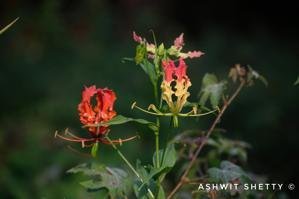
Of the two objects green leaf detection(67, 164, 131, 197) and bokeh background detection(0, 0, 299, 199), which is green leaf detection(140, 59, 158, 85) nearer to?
green leaf detection(67, 164, 131, 197)

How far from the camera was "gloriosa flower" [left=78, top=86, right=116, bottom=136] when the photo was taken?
1.20 meters

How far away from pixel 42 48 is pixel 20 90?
875 mm

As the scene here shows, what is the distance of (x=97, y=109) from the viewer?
1.21 m

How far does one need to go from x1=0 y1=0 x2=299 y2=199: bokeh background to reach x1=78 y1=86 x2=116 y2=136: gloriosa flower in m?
1.12

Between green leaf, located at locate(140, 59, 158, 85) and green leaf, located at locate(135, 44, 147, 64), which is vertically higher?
green leaf, located at locate(135, 44, 147, 64)

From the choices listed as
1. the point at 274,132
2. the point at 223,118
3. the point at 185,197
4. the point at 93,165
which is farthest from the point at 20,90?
the point at 93,165

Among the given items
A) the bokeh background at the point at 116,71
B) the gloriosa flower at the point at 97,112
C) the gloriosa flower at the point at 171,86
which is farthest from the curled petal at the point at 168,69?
the bokeh background at the point at 116,71

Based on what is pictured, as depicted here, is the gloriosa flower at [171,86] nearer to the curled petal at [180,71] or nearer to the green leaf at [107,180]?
the curled petal at [180,71]

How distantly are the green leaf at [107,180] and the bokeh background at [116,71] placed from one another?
1065 mm

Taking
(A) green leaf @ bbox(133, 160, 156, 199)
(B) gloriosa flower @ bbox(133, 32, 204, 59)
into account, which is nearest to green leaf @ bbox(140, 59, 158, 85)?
(B) gloriosa flower @ bbox(133, 32, 204, 59)

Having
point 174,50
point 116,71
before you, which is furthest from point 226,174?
point 116,71

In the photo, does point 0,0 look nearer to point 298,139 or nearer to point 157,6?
point 157,6

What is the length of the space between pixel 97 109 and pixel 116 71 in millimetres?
2971

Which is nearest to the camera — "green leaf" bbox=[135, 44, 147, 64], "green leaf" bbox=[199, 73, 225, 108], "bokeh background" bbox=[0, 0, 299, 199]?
"green leaf" bbox=[135, 44, 147, 64]
